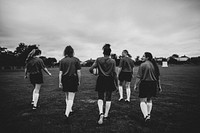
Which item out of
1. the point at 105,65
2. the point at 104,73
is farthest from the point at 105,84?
the point at 105,65

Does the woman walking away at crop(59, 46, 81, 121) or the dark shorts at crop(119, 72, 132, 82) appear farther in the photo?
the dark shorts at crop(119, 72, 132, 82)

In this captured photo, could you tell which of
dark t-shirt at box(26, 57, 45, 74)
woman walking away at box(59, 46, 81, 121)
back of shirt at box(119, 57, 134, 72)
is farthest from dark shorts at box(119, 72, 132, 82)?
dark t-shirt at box(26, 57, 45, 74)

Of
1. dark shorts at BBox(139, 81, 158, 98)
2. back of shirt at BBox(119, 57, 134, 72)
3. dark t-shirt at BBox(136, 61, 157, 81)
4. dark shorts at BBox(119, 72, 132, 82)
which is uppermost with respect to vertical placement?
back of shirt at BBox(119, 57, 134, 72)

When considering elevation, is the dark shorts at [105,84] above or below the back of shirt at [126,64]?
below

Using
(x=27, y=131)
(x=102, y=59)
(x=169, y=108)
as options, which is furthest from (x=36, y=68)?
(x=169, y=108)

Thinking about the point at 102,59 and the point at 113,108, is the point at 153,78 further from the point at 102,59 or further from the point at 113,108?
the point at 113,108

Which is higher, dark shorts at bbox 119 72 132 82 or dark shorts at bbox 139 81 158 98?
dark shorts at bbox 119 72 132 82

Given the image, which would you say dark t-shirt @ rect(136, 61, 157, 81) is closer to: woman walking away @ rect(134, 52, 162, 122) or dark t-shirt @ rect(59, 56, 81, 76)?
woman walking away @ rect(134, 52, 162, 122)

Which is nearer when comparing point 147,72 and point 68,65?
point 147,72

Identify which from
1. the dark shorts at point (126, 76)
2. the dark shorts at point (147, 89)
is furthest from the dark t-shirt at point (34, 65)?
the dark shorts at point (147, 89)

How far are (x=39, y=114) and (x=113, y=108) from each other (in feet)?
9.75

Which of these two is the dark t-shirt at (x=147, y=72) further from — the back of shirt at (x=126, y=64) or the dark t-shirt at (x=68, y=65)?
the back of shirt at (x=126, y=64)

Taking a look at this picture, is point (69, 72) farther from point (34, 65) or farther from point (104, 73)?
point (34, 65)

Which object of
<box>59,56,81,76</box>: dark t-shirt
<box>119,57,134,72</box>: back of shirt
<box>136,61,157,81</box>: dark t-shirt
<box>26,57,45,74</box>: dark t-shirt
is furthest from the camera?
<box>119,57,134,72</box>: back of shirt
